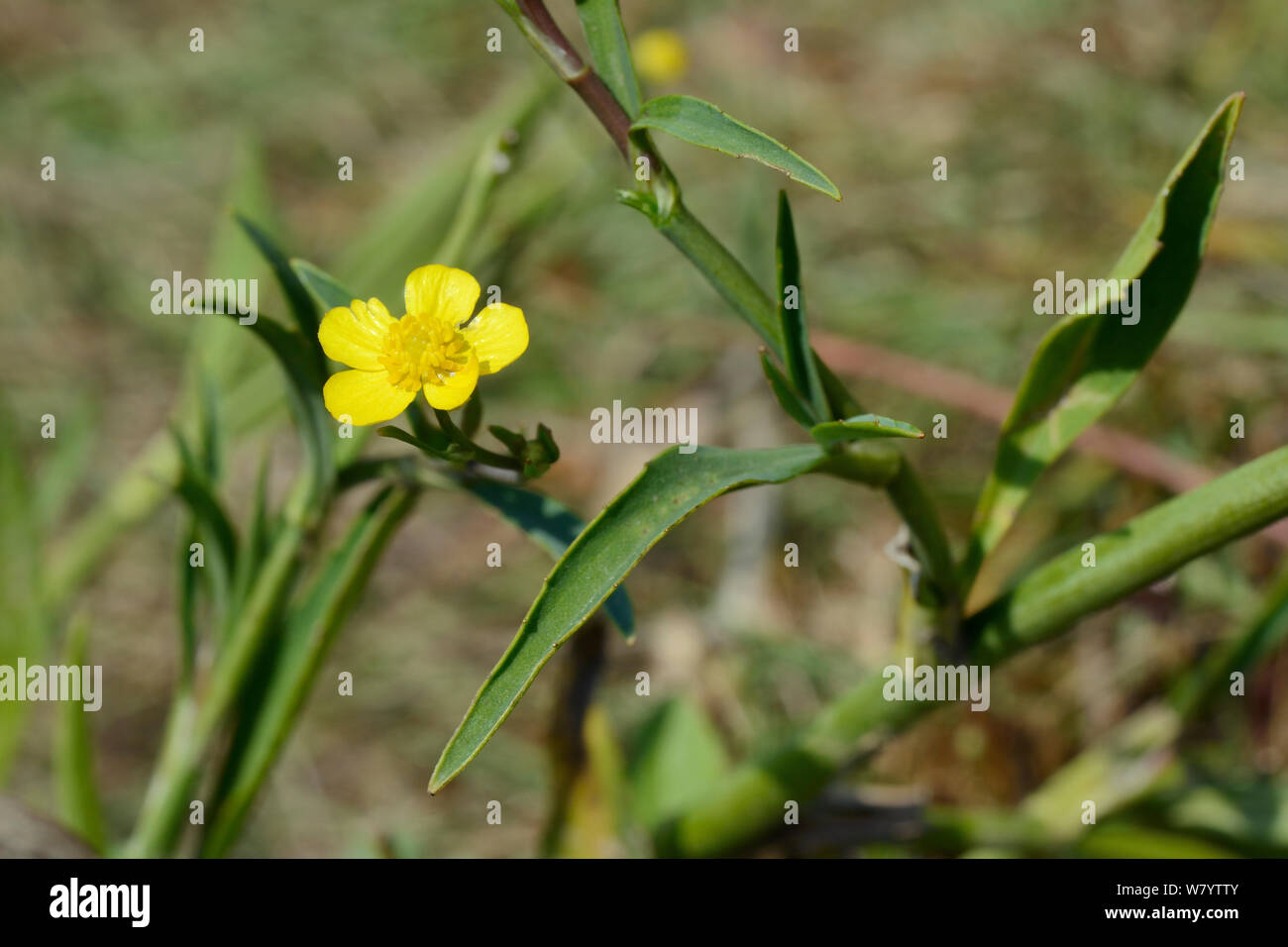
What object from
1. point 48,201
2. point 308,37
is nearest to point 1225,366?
point 308,37

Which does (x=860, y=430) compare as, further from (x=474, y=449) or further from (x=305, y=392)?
(x=305, y=392)

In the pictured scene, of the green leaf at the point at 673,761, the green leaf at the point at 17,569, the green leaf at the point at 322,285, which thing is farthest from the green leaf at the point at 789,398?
the green leaf at the point at 17,569

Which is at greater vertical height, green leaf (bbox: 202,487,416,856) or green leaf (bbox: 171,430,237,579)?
green leaf (bbox: 171,430,237,579)

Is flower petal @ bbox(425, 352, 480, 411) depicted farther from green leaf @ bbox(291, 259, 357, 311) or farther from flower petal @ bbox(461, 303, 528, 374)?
green leaf @ bbox(291, 259, 357, 311)

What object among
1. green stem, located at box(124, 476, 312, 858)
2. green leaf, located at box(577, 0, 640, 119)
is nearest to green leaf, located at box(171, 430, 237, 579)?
green stem, located at box(124, 476, 312, 858)

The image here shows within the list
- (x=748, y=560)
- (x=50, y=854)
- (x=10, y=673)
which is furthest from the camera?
(x=748, y=560)

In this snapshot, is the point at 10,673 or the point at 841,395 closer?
the point at 841,395
